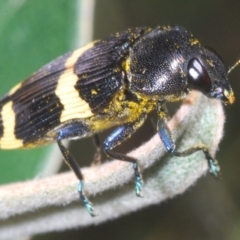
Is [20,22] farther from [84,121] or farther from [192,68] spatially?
[192,68]

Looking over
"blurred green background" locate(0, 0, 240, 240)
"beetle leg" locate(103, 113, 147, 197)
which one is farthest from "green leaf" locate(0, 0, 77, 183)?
"beetle leg" locate(103, 113, 147, 197)

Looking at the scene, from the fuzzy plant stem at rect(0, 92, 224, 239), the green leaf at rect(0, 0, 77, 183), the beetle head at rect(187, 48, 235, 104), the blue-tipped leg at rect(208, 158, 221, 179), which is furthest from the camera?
the green leaf at rect(0, 0, 77, 183)

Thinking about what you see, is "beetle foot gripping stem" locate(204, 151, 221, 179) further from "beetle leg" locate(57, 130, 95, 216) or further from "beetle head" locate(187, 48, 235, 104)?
"beetle leg" locate(57, 130, 95, 216)

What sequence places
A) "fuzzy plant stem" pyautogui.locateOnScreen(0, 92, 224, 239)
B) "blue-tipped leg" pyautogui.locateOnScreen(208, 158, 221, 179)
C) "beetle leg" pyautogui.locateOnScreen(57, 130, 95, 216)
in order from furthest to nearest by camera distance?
"blue-tipped leg" pyautogui.locateOnScreen(208, 158, 221, 179) → "beetle leg" pyautogui.locateOnScreen(57, 130, 95, 216) → "fuzzy plant stem" pyautogui.locateOnScreen(0, 92, 224, 239)

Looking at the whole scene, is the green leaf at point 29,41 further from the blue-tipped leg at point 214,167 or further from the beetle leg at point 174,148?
the blue-tipped leg at point 214,167

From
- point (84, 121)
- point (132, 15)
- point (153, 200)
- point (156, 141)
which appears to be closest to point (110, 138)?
point (84, 121)

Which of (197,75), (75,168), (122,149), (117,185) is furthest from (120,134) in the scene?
(117,185)
